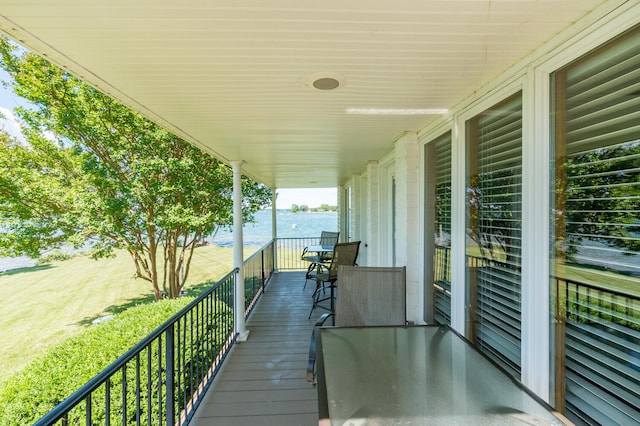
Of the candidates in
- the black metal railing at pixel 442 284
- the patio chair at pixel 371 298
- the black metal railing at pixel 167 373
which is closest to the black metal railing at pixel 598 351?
the black metal railing at pixel 442 284

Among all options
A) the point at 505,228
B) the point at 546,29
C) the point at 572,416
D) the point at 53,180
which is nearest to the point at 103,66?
the point at 546,29

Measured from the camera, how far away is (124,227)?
649 centimetres

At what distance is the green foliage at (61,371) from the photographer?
3.00 metres

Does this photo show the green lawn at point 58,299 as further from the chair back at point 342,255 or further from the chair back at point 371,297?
the chair back at point 371,297

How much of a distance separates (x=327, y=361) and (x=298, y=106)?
67.4 inches

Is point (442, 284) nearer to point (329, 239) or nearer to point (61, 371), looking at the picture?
point (61, 371)

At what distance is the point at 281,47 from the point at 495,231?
1.66 meters

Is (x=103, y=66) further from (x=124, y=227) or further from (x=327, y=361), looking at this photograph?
(x=124, y=227)

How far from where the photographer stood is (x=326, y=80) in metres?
1.69

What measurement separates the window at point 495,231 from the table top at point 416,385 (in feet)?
0.82

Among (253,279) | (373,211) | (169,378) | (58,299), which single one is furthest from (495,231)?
(58,299)

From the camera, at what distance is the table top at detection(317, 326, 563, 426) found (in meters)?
1.13

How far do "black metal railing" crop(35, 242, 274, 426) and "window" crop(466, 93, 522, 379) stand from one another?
1.97 metres

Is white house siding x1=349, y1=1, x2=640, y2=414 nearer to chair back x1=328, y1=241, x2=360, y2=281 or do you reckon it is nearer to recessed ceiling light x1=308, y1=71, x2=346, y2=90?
recessed ceiling light x1=308, y1=71, x2=346, y2=90
